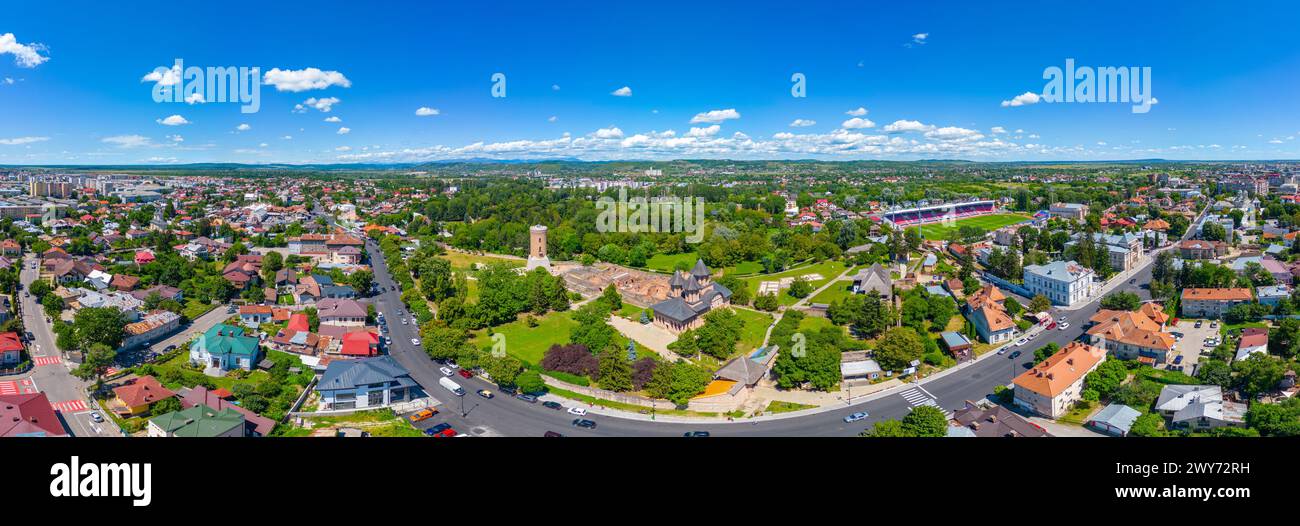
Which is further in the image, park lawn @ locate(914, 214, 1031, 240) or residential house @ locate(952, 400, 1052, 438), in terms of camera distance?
park lawn @ locate(914, 214, 1031, 240)

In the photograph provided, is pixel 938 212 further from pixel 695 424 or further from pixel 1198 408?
pixel 695 424

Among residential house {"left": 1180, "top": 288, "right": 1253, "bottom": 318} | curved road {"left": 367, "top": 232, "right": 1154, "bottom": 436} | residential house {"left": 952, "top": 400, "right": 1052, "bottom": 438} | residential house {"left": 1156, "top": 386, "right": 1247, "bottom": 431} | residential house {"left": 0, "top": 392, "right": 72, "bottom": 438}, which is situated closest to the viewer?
residential house {"left": 0, "top": 392, "right": 72, "bottom": 438}

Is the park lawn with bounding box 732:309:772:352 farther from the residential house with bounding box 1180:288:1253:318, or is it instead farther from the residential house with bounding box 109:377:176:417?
the residential house with bounding box 109:377:176:417

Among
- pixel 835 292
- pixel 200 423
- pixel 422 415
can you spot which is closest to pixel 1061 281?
pixel 835 292

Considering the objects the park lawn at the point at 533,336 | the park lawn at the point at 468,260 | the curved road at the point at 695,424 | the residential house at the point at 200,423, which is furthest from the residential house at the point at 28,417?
the park lawn at the point at 468,260

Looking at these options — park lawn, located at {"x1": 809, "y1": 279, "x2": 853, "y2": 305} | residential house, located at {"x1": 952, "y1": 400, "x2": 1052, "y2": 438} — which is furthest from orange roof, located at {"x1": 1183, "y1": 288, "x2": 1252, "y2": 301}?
residential house, located at {"x1": 952, "y1": 400, "x2": 1052, "y2": 438}

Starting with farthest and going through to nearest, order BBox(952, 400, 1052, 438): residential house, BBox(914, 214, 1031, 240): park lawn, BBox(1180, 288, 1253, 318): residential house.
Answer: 1. BBox(914, 214, 1031, 240): park lawn
2. BBox(1180, 288, 1253, 318): residential house
3. BBox(952, 400, 1052, 438): residential house
